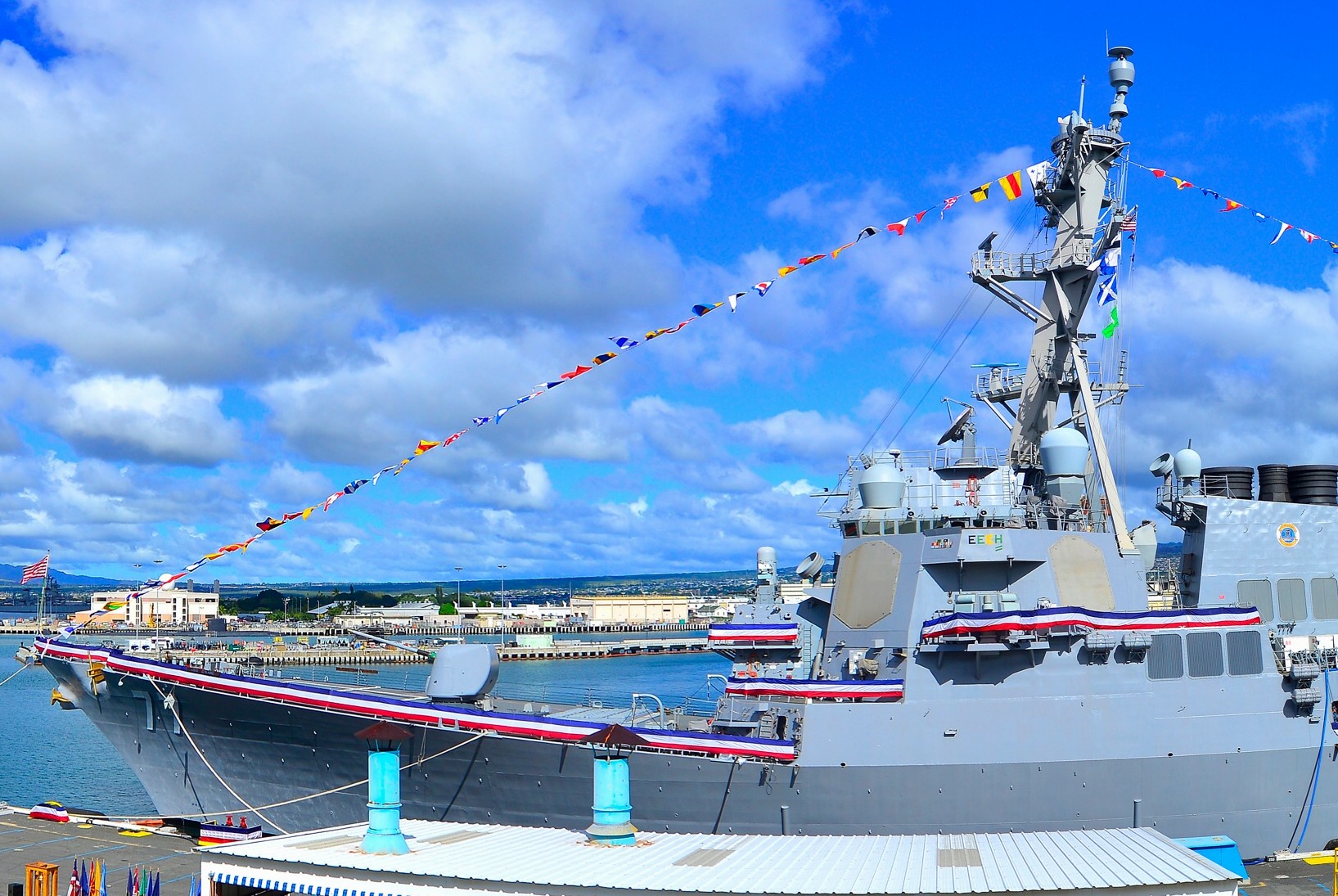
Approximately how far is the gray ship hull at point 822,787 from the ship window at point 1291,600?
2907mm

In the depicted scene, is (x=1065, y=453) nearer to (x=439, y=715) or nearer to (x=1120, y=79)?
(x=1120, y=79)

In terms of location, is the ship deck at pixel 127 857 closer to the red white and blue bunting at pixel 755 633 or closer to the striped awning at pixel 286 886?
the striped awning at pixel 286 886

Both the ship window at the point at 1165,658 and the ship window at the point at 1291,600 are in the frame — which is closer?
the ship window at the point at 1165,658

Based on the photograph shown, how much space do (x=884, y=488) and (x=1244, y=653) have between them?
7.13 metres

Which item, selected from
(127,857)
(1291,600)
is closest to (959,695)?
(1291,600)

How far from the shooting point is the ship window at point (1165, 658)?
20562mm

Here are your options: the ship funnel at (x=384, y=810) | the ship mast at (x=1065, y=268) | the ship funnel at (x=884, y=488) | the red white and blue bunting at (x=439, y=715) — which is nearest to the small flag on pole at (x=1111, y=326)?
the ship mast at (x=1065, y=268)

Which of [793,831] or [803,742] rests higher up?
[803,742]

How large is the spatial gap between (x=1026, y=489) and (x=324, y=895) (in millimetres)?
16762

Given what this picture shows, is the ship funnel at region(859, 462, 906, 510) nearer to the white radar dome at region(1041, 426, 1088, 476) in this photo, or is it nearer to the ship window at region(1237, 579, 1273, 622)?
the white radar dome at region(1041, 426, 1088, 476)

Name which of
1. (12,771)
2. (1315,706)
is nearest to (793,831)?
(1315,706)

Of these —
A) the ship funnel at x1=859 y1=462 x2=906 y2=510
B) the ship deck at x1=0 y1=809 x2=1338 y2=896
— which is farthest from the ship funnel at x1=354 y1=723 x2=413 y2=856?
the ship funnel at x1=859 y1=462 x2=906 y2=510

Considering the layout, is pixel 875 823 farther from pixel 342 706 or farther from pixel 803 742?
pixel 342 706

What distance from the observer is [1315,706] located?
70.4ft
